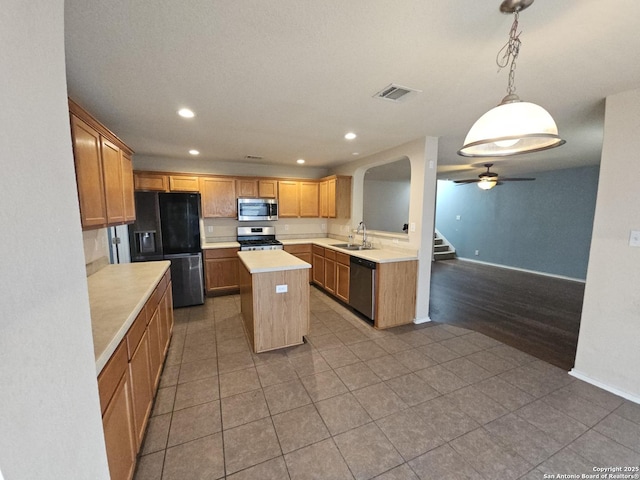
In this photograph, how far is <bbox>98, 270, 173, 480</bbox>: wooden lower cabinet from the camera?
3.80 ft

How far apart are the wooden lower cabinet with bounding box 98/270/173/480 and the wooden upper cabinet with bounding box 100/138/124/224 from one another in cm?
72

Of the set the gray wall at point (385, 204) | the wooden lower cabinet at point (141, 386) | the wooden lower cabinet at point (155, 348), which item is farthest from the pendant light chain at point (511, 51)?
the gray wall at point (385, 204)

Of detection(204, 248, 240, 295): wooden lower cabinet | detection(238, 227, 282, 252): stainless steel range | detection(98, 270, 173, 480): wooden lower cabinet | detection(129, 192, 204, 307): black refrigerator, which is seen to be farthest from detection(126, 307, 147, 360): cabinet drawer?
detection(238, 227, 282, 252): stainless steel range

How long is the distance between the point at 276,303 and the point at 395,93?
2.28 metres

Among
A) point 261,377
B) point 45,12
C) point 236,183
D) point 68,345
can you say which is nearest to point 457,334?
point 261,377

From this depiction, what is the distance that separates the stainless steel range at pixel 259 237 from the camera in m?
4.79

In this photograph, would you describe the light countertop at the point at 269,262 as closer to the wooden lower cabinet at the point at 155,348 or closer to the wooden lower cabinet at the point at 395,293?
the wooden lower cabinet at the point at 155,348

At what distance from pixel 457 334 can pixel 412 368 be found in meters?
1.07

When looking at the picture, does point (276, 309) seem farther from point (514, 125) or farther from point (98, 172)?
point (514, 125)

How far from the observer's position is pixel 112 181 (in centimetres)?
211

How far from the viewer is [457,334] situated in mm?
3188

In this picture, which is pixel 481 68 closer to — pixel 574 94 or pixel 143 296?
pixel 574 94

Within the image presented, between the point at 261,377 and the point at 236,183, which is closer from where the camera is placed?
the point at 261,377

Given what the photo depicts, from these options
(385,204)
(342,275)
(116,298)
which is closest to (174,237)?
(116,298)
